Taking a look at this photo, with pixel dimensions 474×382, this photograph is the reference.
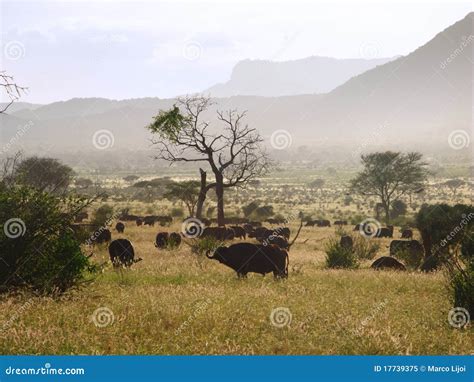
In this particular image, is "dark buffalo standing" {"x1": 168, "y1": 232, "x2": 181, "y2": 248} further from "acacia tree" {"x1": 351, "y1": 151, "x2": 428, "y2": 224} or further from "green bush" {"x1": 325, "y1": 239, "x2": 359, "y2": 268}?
"acacia tree" {"x1": 351, "y1": 151, "x2": 428, "y2": 224}

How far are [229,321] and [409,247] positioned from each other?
54.8 feet

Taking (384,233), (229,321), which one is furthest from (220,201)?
(229,321)

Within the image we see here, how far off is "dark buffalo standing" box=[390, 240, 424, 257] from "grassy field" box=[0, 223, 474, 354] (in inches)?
377

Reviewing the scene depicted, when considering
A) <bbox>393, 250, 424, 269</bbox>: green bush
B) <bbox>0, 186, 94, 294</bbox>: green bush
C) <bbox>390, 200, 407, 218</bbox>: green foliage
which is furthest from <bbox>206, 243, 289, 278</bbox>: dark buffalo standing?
<bbox>390, 200, 407, 218</bbox>: green foliage

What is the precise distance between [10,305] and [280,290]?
5780mm

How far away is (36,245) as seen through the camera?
423 inches

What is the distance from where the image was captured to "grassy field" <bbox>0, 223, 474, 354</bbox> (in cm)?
706

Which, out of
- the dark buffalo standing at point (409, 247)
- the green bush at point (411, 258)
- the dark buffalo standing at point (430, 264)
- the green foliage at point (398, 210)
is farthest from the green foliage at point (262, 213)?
the dark buffalo standing at point (430, 264)

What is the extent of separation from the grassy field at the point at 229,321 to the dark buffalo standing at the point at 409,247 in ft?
31.4

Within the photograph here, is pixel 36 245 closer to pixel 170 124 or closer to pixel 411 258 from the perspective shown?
pixel 411 258

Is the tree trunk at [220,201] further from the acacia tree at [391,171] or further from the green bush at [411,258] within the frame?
the acacia tree at [391,171]

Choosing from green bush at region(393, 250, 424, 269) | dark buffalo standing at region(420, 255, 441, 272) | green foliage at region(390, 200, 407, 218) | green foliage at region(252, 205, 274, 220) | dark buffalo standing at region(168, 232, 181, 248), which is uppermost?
dark buffalo standing at region(168, 232, 181, 248)

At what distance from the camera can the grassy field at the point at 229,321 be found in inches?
278

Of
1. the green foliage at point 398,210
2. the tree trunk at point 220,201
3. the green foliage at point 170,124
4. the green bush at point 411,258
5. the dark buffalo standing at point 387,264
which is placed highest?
the green foliage at point 170,124
